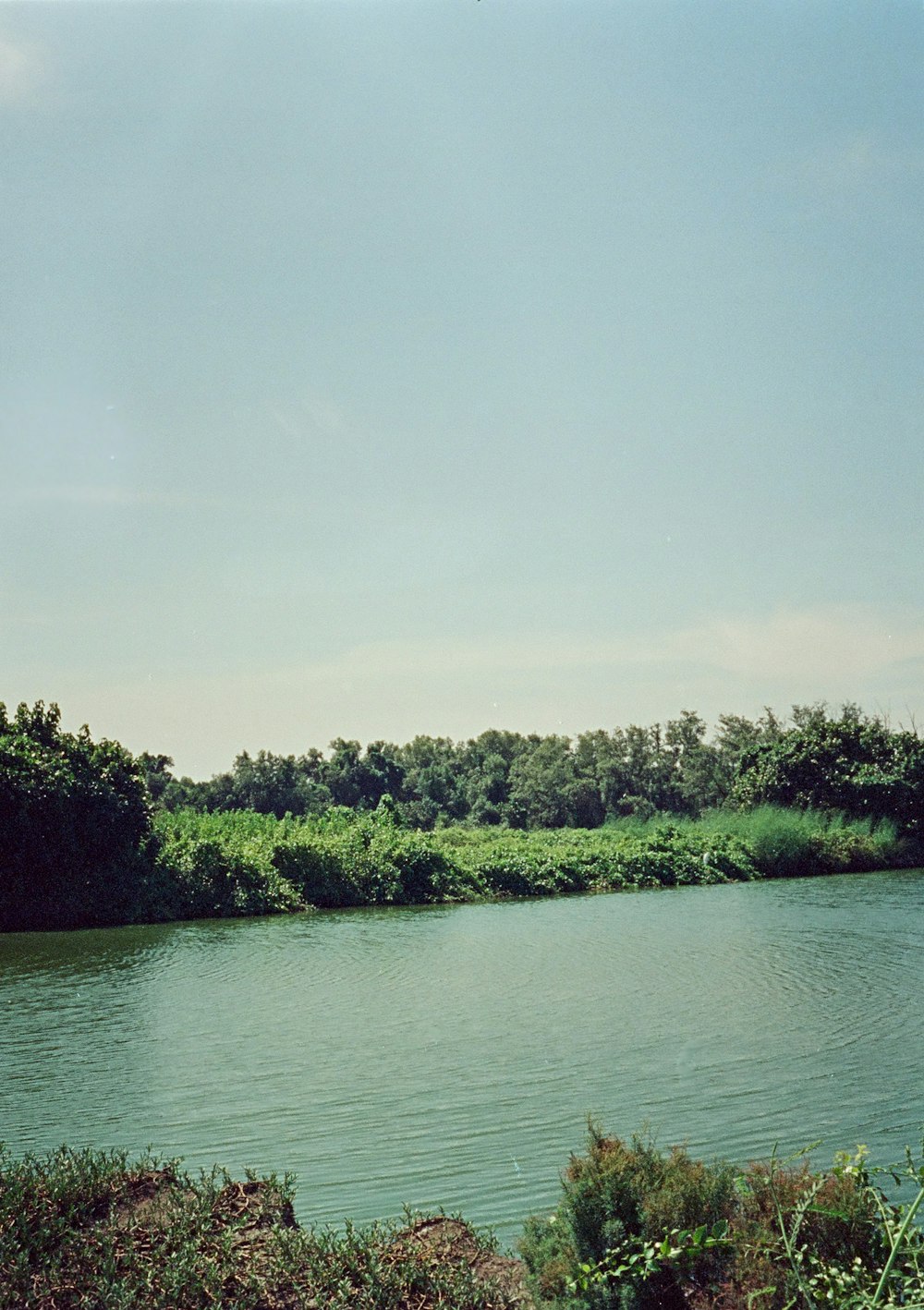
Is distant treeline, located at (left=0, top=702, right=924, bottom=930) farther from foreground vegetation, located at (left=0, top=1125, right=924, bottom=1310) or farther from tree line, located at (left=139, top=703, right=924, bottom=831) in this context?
foreground vegetation, located at (left=0, top=1125, right=924, bottom=1310)

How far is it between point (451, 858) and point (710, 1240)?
24387mm

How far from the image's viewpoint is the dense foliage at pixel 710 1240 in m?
3.44

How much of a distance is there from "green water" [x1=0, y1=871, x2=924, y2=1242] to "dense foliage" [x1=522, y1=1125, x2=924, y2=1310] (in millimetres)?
1657

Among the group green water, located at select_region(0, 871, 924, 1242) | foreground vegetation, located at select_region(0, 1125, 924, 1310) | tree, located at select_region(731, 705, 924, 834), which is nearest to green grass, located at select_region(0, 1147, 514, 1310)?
foreground vegetation, located at select_region(0, 1125, 924, 1310)

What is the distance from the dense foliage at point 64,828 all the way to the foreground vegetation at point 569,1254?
17.8 meters

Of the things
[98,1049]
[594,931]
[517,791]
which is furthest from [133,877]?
[517,791]

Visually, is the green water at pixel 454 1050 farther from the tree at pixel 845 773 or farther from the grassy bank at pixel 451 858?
the tree at pixel 845 773

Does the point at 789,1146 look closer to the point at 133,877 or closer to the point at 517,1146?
the point at 517,1146

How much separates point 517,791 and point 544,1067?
52.3 meters

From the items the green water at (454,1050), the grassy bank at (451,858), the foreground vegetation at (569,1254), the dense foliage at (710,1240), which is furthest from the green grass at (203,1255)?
the grassy bank at (451,858)

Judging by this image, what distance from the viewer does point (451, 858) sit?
27.7 meters

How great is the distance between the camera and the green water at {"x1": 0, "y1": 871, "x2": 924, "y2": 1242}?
Answer: 667 cm

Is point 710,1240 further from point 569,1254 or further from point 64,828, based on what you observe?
point 64,828

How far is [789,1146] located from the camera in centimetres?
660
